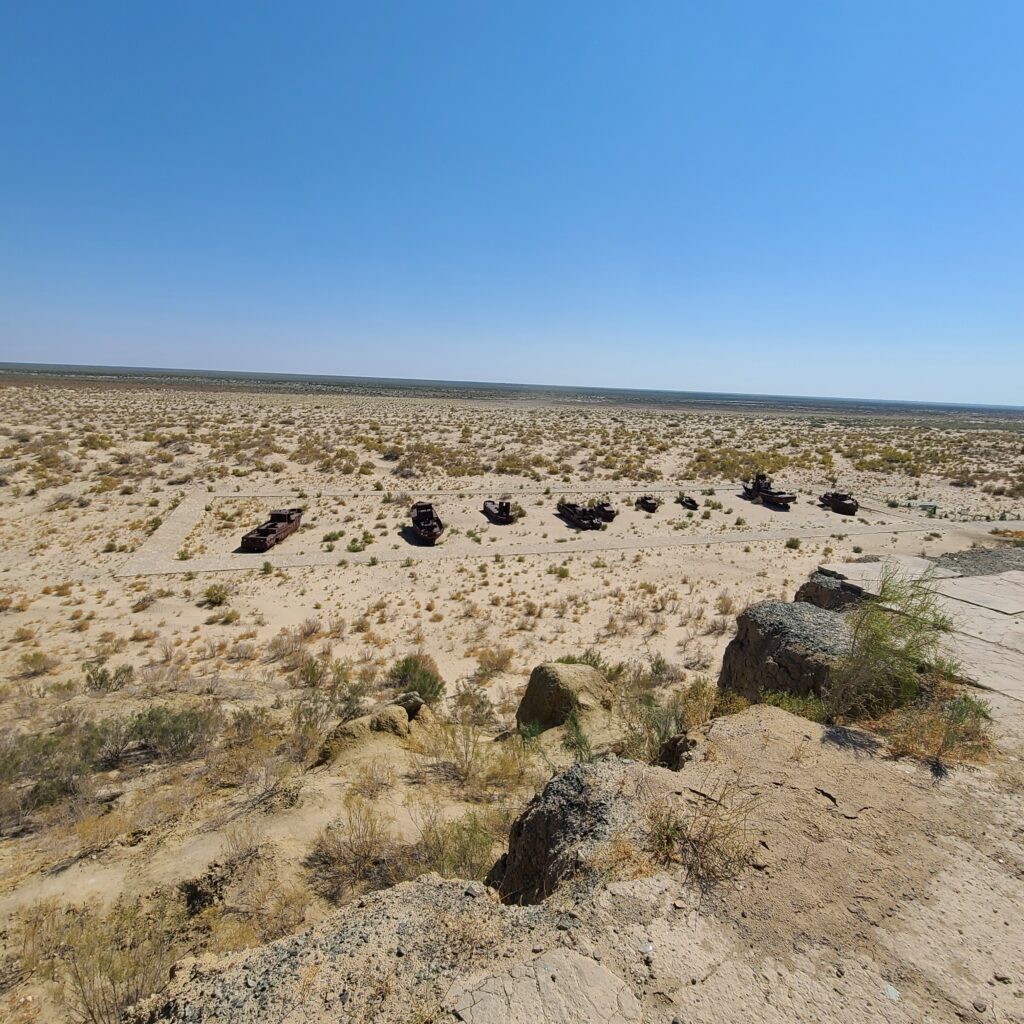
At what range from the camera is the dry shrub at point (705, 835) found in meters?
3.45

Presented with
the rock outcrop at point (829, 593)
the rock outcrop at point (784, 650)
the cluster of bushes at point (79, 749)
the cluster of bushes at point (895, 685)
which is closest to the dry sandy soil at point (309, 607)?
the cluster of bushes at point (79, 749)

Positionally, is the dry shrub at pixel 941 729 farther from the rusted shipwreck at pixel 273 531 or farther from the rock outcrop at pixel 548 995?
the rusted shipwreck at pixel 273 531

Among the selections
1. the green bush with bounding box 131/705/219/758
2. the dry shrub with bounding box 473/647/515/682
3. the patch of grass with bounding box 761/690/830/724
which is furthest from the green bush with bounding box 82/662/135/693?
the patch of grass with bounding box 761/690/830/724

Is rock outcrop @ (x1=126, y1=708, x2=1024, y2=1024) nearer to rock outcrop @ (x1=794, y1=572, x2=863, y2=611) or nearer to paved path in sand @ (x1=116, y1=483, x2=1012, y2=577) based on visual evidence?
rock outcrop @ (x1=794, y1=572, x2=863, y2=611)

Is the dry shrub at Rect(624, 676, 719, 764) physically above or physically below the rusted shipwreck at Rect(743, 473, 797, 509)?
above

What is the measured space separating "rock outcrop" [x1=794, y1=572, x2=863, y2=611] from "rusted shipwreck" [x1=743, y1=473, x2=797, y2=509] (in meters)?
18.6

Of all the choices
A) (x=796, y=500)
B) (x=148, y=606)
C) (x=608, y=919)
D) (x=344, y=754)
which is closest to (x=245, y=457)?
(x=148, y=606)

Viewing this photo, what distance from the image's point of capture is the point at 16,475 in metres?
25.0

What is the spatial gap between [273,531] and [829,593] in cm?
1722

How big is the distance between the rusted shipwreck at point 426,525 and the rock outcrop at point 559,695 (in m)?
11.7

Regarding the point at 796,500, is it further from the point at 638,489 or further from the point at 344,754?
the point at 344,754

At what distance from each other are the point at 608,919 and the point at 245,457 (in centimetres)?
3516

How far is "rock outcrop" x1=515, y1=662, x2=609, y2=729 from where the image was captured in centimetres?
777

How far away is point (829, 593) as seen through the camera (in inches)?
369
